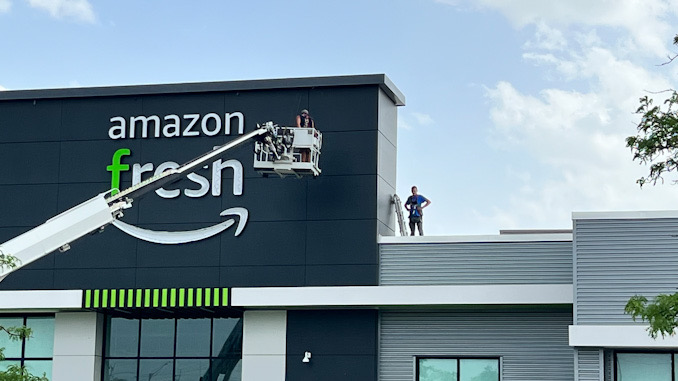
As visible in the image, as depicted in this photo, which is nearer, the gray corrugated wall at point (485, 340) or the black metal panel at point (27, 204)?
the gray corrugated wall at point (485, 340)

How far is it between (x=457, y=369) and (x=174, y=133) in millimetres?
10640

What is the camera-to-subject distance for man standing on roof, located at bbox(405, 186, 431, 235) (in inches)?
1524

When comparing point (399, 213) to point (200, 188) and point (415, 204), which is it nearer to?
point (415, 204)

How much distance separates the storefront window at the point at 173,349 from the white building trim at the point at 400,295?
1.87 meters

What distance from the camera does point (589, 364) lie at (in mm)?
32344

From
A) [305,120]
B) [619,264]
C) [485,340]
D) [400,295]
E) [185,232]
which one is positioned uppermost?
[305,120]

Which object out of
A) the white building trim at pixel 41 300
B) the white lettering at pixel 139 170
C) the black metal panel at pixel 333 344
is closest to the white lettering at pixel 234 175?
the white lettering at pixel 139 170

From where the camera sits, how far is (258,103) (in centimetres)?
3794

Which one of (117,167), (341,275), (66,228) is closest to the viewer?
(66,228)

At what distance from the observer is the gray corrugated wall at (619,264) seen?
105 ft

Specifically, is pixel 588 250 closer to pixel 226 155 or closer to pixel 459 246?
pixel 459 246

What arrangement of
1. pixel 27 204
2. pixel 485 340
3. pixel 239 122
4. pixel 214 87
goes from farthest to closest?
pixel 27 204
pixel 214 87
pixel 239 122
pixel 485 340

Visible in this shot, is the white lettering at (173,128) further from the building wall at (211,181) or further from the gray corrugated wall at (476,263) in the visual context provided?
the gray corrugated wall at (476,263)

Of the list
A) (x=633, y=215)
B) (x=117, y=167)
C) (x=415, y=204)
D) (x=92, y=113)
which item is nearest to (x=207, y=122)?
(x=117, y=167)
